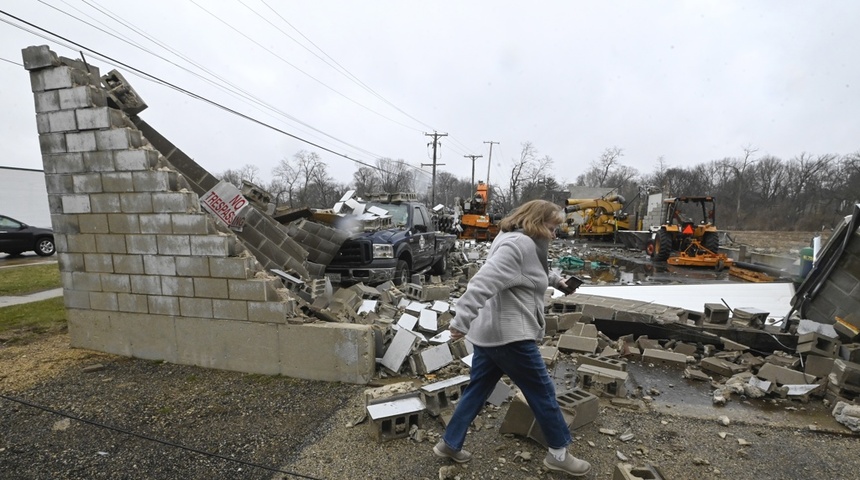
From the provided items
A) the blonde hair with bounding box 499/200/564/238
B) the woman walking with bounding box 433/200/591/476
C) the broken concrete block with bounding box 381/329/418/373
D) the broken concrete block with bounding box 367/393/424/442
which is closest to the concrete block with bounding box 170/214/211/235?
the broken concrete block with bounding box 381/329/418/373

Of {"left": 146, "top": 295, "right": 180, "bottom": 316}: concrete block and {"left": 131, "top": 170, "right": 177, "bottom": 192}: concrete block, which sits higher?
{"left": 131, "top": 170, "right": 177, "bottom": 192}: concrete block

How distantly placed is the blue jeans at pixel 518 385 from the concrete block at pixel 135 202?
3886mm

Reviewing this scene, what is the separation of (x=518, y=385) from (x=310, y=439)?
1.75 m

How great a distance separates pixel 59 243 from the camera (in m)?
4.93

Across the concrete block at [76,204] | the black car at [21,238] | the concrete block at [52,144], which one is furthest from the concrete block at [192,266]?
the black car at [21,238]

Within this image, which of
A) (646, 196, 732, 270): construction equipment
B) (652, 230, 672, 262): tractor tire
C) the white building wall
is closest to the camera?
(646, 196, 732, 270): construction equipment

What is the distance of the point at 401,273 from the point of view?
8.46 meters

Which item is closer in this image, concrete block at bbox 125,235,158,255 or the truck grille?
concrete block at bbox 125,235,158,255

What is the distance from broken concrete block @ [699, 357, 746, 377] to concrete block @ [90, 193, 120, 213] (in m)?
6.81

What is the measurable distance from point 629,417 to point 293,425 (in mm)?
2872

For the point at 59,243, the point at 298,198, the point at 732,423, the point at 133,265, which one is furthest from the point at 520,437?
the point at 298,198

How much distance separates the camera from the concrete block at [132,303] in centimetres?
471

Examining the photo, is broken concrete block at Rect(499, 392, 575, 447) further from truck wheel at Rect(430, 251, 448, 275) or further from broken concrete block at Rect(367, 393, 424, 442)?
truck wheel at Rect(430, 251, 448, 275)

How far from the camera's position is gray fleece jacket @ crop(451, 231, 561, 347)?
2.50 m
